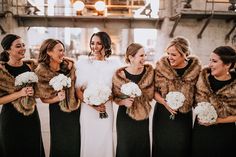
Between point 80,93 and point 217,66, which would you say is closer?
point 217,66

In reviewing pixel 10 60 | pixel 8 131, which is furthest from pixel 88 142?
pixel 10 60

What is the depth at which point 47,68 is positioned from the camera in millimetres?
4215

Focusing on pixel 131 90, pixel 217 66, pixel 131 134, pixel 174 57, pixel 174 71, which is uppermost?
pixel 174 57

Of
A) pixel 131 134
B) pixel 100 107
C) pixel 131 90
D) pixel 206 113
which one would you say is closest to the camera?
pixel 206 113

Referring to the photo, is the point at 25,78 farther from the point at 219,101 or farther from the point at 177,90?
the point at 219,101

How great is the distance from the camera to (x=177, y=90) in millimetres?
4090

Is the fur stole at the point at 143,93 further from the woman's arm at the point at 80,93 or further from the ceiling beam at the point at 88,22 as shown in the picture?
the ceiling beam at the point at 88,22

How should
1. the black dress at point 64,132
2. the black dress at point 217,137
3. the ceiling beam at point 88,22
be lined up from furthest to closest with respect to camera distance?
the ceiling beam at point 88,22 → the black dress at point 64,132 → the black dress at point 217,137

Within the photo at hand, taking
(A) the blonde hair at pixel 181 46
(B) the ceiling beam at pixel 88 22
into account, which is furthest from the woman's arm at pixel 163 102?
(B) the ceiling beam at pixel 88 22

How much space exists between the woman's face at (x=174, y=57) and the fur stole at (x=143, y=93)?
333 mm

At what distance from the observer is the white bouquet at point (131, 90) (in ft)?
12.9

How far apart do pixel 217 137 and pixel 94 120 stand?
1.82 metres

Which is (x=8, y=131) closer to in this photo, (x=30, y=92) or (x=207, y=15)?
(x=30, y=92)

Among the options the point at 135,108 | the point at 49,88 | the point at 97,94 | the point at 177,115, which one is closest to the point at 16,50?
the point at 49,88
